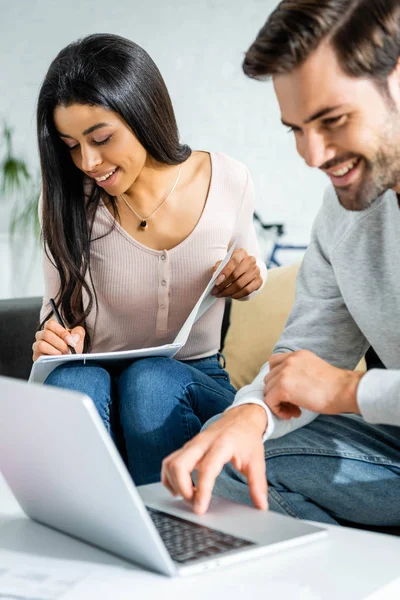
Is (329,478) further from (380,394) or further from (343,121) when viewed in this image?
(343,121)

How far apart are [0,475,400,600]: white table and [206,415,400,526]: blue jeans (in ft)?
0.98

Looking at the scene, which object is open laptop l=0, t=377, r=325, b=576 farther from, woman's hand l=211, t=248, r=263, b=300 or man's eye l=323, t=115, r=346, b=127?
woman's hand l=211, t=248, r=263, b=300

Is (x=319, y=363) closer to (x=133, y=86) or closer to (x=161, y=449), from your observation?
(x=161, y=449)

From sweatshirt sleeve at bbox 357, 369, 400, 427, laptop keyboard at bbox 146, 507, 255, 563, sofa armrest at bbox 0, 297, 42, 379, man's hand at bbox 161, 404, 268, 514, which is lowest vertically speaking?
sofa armrest at bbox 0, 297, 42, 379

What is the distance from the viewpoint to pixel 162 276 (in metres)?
1.71

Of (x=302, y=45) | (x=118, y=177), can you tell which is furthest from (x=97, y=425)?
(x=118, y=177)

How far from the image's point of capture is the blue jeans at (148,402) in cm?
142

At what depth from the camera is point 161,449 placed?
4.66ft

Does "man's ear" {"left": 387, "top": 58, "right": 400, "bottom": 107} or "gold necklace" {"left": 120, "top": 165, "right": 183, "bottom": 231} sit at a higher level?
"man's ear" {"left": 387, "top": 58, "right": 400, "bottom": 107}

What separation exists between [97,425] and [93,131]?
41.3 inches

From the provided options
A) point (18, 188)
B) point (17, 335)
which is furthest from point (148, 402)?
point (18, 188)

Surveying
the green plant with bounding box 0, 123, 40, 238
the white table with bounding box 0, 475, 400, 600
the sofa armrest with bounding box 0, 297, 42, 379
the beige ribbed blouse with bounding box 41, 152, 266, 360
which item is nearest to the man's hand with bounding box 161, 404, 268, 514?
the white table with bounding box 0, 475, 400, 600

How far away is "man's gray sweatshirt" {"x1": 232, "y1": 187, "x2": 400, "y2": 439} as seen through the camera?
117 cm

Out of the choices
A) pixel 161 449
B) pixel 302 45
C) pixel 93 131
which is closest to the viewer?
pixel 302 45
